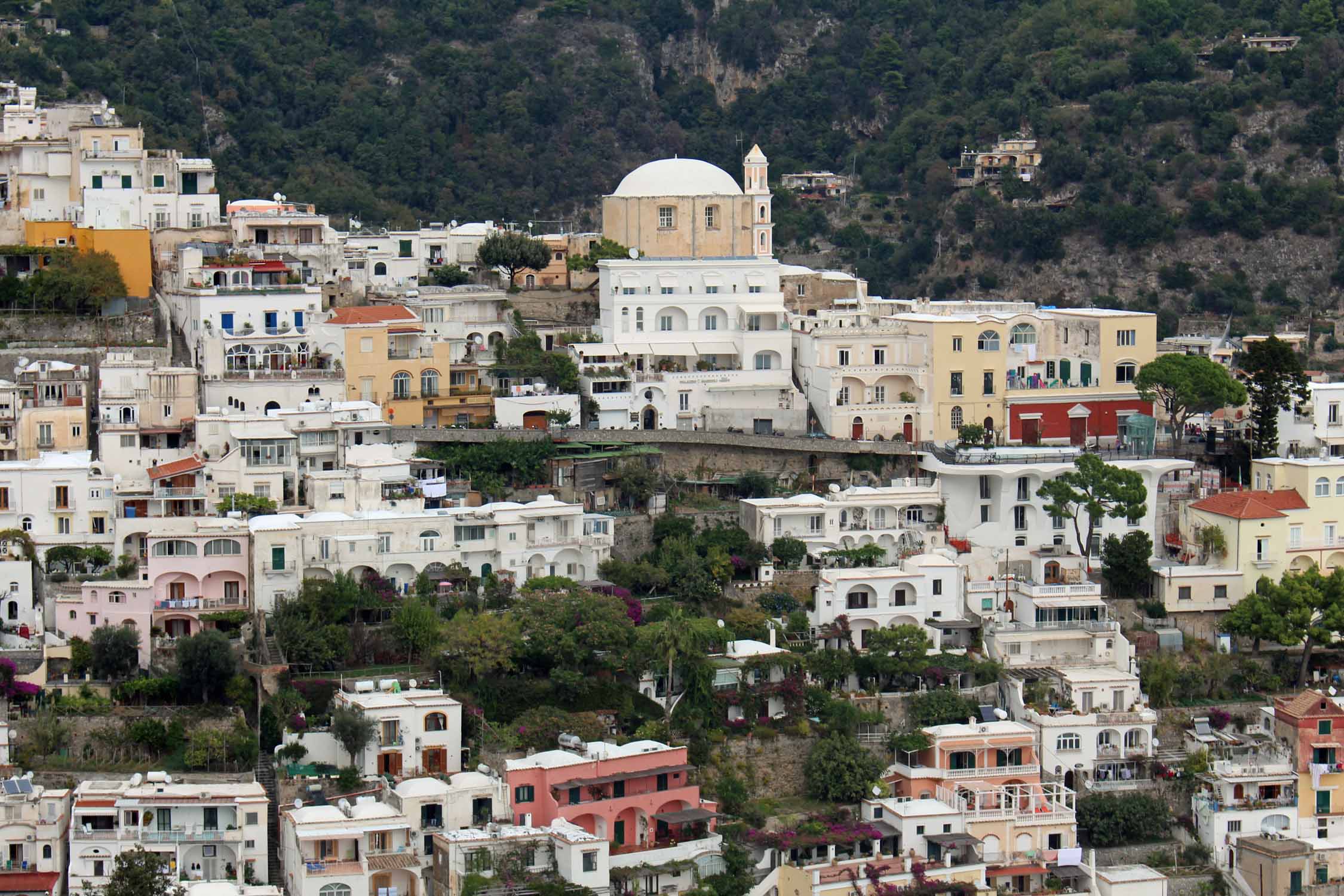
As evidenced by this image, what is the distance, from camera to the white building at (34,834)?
44.2m

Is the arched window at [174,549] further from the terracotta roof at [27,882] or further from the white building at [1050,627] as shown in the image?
the white building at [1050,627]

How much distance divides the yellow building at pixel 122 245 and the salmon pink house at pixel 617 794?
58.0ft

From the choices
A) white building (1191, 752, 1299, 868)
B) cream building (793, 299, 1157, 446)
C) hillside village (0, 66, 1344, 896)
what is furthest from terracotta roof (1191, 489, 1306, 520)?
white building (1191, 752, 1299, 868)

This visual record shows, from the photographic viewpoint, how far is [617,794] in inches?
1831

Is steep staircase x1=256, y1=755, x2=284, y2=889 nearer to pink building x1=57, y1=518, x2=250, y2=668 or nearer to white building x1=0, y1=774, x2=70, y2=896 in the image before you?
white building x1=0, y1=774, x2=70, y2=896

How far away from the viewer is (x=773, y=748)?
49250 mm

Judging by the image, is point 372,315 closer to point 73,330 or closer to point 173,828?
point 73,330

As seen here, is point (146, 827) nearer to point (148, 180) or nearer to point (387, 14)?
point (148, 180)

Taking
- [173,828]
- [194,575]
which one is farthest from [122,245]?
[173,828]

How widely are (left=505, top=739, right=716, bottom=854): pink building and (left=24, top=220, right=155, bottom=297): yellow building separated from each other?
17.7 metres

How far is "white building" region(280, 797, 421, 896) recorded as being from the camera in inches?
1737

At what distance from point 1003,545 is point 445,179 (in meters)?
33.6

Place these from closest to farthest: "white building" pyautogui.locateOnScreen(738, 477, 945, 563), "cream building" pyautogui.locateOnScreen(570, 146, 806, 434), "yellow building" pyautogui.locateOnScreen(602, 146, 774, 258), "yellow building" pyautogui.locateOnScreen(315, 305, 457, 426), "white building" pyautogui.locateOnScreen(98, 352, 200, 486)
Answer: "white building" pyautogui.locateOnScreen(98, 352, 200, 486) < "white building" pyautogui.locateOnScreen(738, 477, 945, 563) < "yellow building" pyautogui.locateOnScreen(315, 305, 457, 426) < "cream building" pyautogui.locateOnScreen(570, 146, 806, 434) < "yellow building" pyautogui.locateOnScreen(602, 146, 774, 258)

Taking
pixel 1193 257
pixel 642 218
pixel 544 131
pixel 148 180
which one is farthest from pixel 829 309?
pixel 544 131
